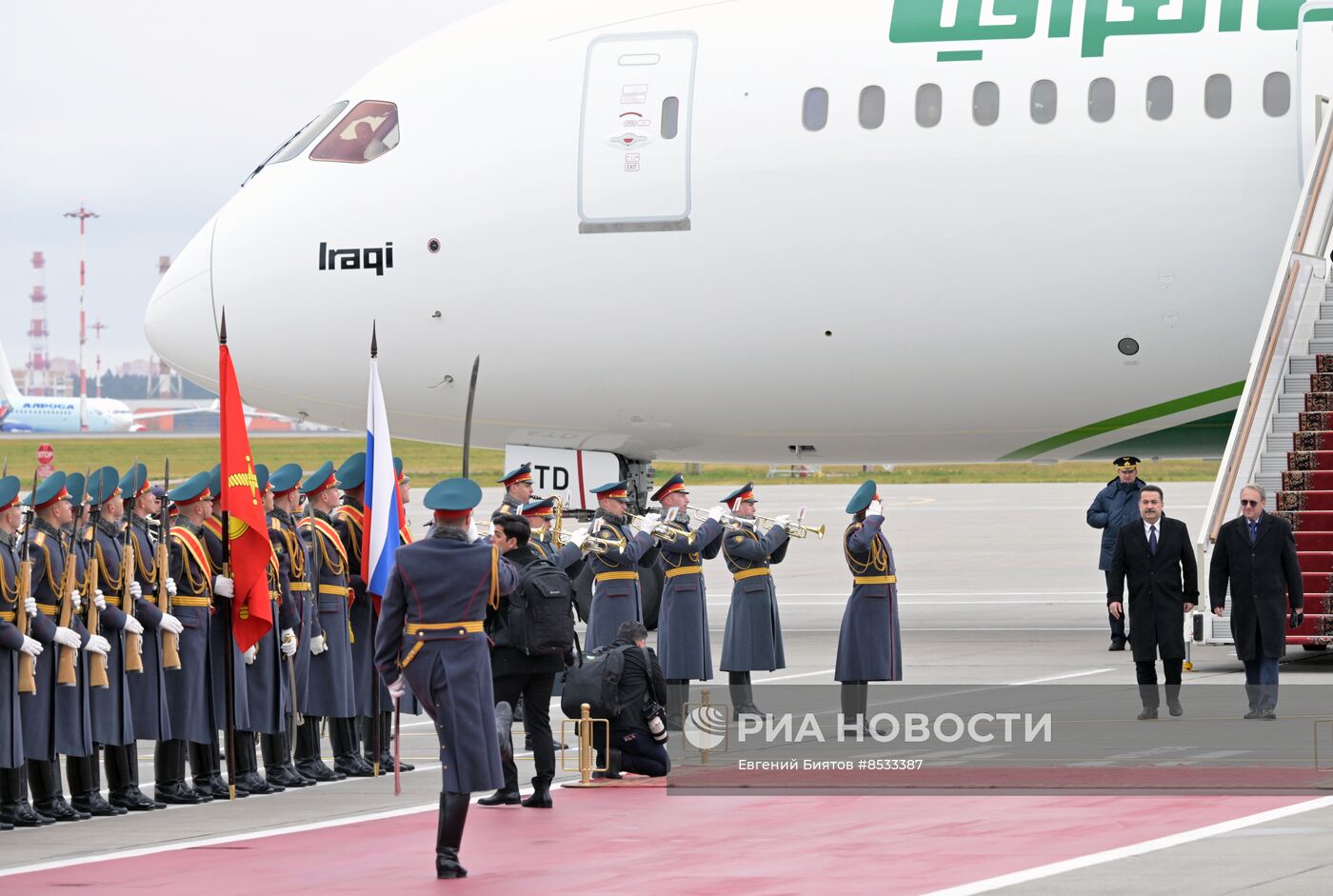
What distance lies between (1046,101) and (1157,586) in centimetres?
496

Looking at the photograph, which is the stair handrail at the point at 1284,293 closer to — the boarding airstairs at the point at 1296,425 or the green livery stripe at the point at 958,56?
the boarding airstairs at the point at 1296,425

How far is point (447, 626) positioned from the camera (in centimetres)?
906

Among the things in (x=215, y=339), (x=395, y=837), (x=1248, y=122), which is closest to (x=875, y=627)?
(x=395, y=837)

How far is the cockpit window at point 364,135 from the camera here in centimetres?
1733

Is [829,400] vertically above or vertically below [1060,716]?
above

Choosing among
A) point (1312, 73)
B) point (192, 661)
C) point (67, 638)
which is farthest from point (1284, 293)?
point (67, 638)

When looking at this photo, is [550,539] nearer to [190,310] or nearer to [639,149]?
[639,149]

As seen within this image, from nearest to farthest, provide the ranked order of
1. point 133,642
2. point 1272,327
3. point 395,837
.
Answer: point 395,837 < point 133,642 < point 1272,327

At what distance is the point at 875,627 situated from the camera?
12.7m

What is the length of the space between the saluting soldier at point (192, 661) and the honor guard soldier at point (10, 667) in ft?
2.89

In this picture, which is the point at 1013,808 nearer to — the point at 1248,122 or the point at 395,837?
the point at 395,837

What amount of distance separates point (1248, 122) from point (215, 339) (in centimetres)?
854

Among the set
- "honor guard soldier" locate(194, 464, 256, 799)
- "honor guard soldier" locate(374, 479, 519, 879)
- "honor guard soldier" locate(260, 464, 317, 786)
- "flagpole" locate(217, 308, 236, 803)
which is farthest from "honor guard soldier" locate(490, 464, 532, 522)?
"honor guard soldier" locate(374, 479, 519, 879)

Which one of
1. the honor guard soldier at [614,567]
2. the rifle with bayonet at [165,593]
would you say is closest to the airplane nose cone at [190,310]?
the honor guard soldier at [614,567]
